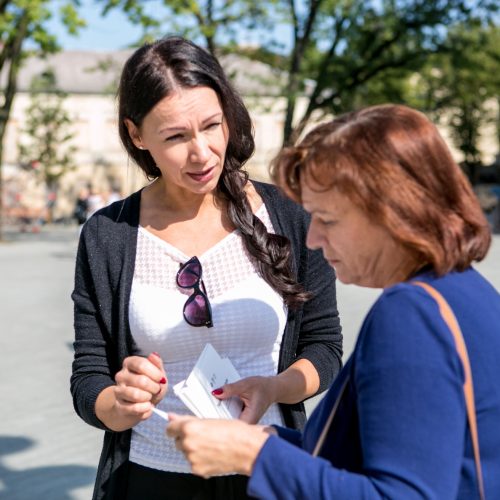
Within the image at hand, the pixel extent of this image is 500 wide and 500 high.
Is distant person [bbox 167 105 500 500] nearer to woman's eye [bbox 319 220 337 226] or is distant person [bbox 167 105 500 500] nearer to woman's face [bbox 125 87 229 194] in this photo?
woman's eye [bbox 319 220 337 226]

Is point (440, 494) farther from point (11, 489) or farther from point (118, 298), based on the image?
point (11, 489)

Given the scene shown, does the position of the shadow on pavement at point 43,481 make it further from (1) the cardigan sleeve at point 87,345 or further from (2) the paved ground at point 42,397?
(1) the cardigan sleeve at point 87,345

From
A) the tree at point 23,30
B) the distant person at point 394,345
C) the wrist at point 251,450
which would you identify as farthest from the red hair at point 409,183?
the tree at point 23,30

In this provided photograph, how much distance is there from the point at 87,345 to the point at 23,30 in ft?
70.1

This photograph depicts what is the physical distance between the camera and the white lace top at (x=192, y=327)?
84.5 inches

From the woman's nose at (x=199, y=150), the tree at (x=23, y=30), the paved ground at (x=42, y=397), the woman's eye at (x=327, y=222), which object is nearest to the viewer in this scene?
the woman's eye at (x=327, y=222)

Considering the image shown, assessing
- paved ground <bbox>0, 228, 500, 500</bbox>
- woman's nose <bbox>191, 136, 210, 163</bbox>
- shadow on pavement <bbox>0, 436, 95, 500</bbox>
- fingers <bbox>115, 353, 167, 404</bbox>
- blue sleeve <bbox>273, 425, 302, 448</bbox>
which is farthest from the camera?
paved ground <bbox>0, 228, 500, 500</bbox>

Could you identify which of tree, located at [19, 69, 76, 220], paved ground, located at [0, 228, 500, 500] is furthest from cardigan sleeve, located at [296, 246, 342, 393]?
tree, located at [19, 69, 76, 220]

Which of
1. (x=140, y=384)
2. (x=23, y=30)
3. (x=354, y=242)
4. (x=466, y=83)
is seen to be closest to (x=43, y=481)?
(x=140, y=384)

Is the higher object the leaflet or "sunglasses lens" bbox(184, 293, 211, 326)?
"sunglasses lens" bbox(184, 293, 211, 326)

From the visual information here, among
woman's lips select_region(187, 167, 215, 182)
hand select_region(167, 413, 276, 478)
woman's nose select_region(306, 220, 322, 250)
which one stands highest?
woman's lips select_region(187, 167, 215, 182)

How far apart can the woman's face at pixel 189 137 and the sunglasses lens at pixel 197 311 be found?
0.29 metres

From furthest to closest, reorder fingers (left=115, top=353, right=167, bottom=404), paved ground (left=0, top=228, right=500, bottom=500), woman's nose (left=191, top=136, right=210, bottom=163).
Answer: paved ground (left=0, top=228, right=500, bottom=500), woman's nose (left=191, top=136, right=210, bottom=163), fingers (left=115, top=353, right=167, bottom=404)

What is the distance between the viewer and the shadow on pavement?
192 inches
